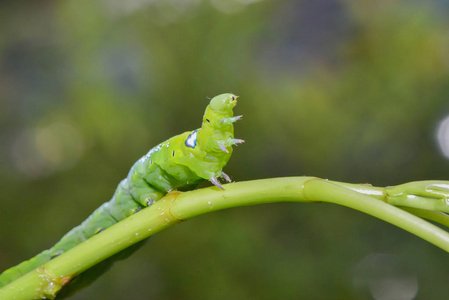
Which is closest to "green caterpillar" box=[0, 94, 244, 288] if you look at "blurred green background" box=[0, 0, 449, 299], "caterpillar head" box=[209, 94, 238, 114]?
"caterpillar head" box=[209, 94, 238, 114]

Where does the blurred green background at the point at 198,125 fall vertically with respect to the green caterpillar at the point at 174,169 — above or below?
above

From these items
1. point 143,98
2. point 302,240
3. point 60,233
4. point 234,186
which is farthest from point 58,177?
point 234,186

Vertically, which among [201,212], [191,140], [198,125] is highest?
[198,125]

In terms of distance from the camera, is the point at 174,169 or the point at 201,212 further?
the point at 174,169

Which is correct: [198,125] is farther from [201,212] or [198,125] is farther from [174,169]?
[201,212]

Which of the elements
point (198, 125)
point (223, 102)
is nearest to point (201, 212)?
point (223, 102)

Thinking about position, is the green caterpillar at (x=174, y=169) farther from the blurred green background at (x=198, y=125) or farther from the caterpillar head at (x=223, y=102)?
the blurred green background at (x=198, y=125)

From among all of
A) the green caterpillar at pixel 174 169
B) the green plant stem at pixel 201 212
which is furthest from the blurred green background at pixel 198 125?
the green plant stem at pixel 201 212
